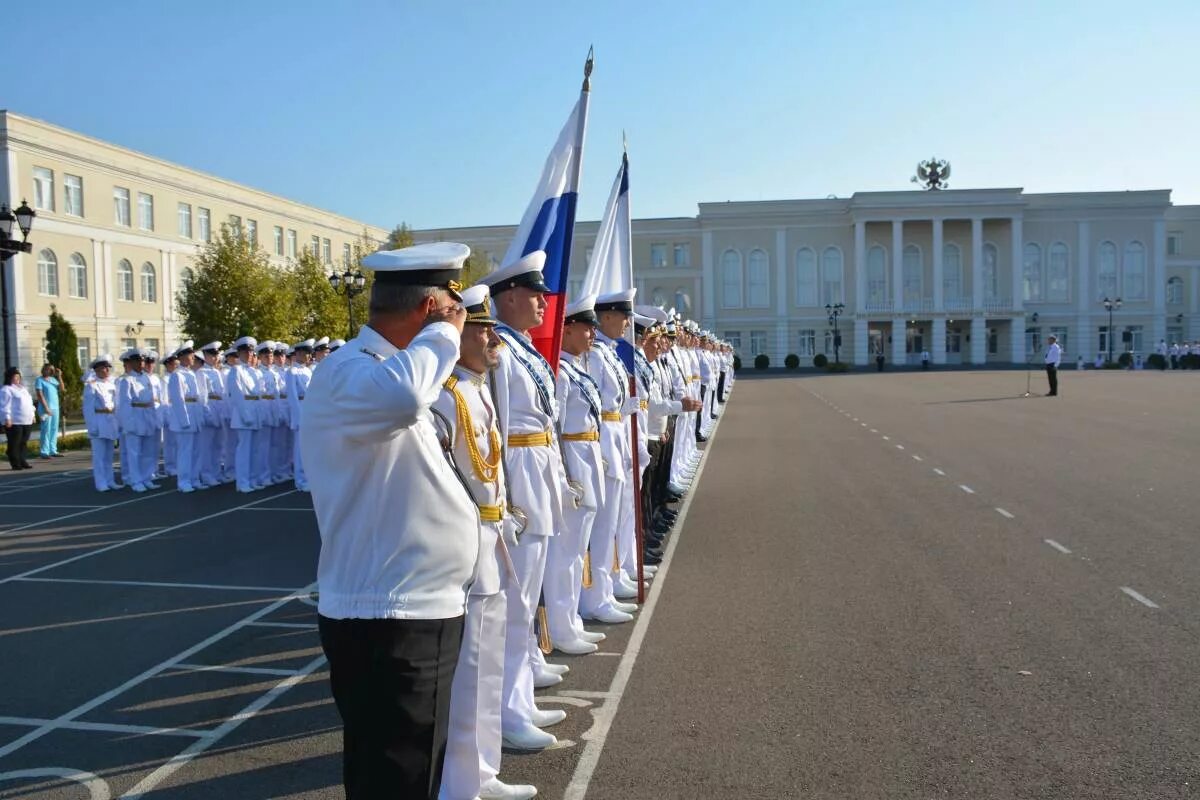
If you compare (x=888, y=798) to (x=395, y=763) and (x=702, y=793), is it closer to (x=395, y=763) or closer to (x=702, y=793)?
(x=702, y=793)

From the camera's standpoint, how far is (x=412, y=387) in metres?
2.62

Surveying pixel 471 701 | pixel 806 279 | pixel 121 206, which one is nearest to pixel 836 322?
pixel 806 279

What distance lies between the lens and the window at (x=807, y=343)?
7731cm

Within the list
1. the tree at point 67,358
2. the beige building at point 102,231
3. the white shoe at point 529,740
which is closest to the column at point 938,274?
the beige building at point 102,231

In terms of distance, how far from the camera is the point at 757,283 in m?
77.9

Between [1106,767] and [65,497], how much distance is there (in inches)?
537

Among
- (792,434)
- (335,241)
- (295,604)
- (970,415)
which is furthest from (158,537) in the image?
(335,241)

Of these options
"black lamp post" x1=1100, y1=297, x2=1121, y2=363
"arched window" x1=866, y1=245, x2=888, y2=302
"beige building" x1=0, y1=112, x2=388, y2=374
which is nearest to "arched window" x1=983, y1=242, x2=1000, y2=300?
"arched window" x1=866, y1=245, x2=888, y2=302

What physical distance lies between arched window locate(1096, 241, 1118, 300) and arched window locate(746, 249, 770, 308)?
2531 cm

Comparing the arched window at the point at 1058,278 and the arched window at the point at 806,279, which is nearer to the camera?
the arched window at the point at 1058,278

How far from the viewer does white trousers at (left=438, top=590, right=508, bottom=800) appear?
362 centimetres

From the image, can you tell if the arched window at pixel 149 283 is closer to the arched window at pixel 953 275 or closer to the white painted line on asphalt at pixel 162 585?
the white painted line on asphalt at pixel 162 585

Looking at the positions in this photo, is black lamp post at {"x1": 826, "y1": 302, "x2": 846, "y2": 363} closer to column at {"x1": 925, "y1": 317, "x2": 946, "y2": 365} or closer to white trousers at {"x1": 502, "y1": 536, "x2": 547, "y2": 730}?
column at {"x1": 925, "y1": 317, "x2": 946, "y2": 365}

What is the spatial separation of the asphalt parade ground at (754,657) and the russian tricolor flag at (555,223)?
6.27 feet
